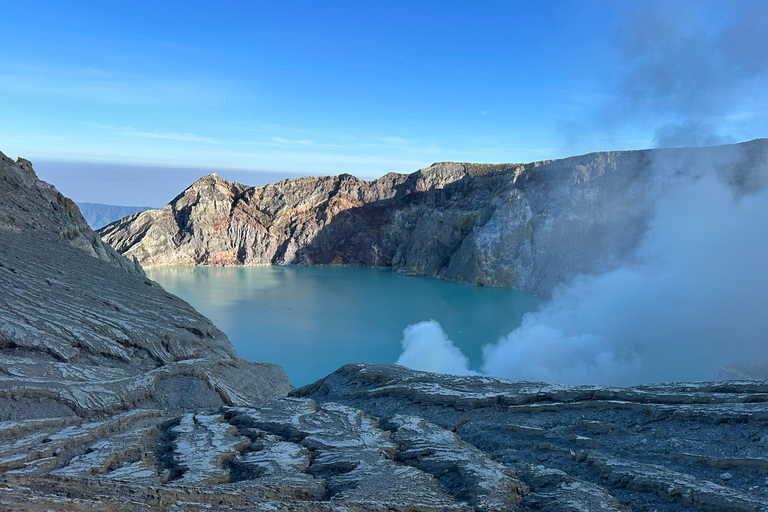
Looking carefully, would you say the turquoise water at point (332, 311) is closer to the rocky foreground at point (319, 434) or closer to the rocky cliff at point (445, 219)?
the rocky cliff at point (445, 219)

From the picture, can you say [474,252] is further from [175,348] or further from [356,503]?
[356,503]

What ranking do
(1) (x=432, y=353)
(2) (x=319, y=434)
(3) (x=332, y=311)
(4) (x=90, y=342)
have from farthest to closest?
(3) (x=332, y=311), (1) (x=432, y=353), (4) (x=90, y=342), (2) (x=319, y=434)

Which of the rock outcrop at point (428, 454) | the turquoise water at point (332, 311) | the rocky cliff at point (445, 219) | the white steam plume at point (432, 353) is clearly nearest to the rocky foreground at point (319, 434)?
the rock outcrop at point (428, 454)

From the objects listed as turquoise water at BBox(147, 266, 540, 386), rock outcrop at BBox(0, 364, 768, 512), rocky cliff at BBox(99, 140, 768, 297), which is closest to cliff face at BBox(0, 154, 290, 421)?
rock outcrop at BBox(0, 364, 768, 512)

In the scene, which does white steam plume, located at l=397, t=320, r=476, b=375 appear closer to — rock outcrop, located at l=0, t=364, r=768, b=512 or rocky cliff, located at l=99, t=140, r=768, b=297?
rock outcrop, located at l=0, t=364, r=768, b=512

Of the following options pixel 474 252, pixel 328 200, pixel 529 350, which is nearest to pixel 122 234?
pixel 328 200

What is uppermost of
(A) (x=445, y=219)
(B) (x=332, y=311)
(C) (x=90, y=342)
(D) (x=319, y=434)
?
(A) (x=445, y=219)

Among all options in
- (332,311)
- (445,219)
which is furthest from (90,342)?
(445,219)

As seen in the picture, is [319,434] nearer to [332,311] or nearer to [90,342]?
[90,342]
